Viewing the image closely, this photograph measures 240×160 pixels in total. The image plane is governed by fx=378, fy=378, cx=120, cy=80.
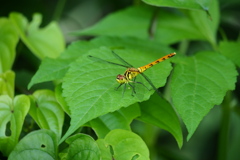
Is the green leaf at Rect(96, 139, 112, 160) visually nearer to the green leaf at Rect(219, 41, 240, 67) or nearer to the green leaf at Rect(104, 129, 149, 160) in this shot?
the green leaf at Rect(104, 129, 149, 160)

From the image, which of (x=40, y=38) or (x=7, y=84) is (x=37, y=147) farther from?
(x=40, y=38)

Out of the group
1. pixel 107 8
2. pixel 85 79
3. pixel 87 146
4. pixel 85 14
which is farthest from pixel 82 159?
pixel 85 14

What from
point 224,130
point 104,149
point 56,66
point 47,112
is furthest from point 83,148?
point 224,130

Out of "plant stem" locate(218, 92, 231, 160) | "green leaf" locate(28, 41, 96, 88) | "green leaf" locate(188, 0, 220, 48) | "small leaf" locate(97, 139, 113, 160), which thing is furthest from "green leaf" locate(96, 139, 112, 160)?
"plant stem" locate(218, 92, 231, 160)

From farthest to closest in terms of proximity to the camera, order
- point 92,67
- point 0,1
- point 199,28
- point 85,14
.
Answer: point 85,14
point 0,1
point 199,28
point 92,67

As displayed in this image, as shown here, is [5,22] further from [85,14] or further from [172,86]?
[85,14]

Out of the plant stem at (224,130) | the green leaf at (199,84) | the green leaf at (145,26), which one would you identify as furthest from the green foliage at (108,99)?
the plant stem at (224,130)
